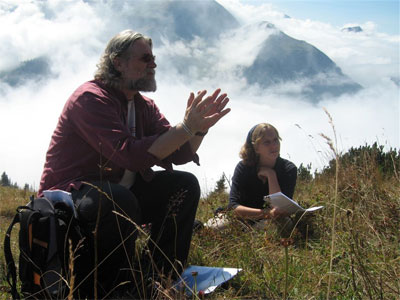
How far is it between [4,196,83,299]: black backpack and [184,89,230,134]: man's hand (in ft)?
2.73

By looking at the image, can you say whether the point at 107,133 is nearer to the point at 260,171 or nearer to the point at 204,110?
the point at 204,110

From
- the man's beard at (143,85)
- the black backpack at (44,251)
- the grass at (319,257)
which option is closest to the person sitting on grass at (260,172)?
the grass at (319,257)

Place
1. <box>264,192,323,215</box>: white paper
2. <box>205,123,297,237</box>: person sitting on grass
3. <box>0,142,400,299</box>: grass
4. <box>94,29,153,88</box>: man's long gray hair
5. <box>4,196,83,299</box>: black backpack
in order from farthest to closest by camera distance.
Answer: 1. <box>205,123,297,237</box>: person sitting on grass
2. <box>264,192,323,215</box>: white paper
3. <box>94,29,153,88</box>: man's long gray hair
4. <box>4,196,83,299</box>: black backpack
5. <box>0,142,400,299</box>: grass

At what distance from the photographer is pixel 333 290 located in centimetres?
217

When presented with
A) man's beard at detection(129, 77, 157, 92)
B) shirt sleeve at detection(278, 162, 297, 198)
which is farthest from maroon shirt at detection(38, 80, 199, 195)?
→ shirt sleeve at detection(278, 162, 297, 198)

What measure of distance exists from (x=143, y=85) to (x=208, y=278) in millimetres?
1273

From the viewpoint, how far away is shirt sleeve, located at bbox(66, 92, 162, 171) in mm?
2541

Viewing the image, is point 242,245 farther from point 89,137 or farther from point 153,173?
point 89,137

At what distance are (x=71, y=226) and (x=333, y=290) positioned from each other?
1332 mm

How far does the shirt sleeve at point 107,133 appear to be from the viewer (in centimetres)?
254

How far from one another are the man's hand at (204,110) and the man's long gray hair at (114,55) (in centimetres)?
53

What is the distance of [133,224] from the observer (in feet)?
7.93

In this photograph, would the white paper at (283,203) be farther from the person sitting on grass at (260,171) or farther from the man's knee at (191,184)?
the man's knee at (191,184)

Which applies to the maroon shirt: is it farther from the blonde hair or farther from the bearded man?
the blonde hair
